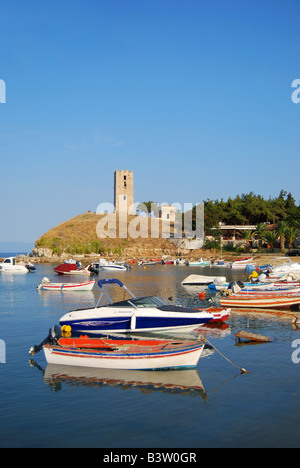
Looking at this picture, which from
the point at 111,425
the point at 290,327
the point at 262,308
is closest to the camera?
the point at 111,425

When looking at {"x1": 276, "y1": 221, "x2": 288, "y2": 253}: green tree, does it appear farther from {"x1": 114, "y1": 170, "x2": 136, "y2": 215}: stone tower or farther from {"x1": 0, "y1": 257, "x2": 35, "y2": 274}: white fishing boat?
{"x1": 114, "y1": 170, "x2": 136, "y2": 215}: stone tower

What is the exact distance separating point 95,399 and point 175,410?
3083mm

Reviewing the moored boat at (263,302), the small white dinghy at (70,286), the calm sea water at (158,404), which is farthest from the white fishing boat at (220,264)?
the calm sea water at (158,404)

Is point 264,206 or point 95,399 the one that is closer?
point 95,399

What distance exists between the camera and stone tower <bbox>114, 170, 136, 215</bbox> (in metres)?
150

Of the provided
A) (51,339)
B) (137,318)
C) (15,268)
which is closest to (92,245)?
(15,268)

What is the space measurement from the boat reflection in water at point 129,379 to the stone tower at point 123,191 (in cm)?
13281

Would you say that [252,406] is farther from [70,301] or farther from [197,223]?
[197,223]

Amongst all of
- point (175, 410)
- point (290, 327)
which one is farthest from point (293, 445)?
point (290, 327)

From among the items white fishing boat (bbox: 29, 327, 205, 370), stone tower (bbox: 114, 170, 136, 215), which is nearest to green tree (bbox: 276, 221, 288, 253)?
stone tower (bbox: 114, 170, 136, 215)

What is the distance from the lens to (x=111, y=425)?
1284cm

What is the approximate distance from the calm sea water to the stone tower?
423ft

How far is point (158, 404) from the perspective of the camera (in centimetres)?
1435

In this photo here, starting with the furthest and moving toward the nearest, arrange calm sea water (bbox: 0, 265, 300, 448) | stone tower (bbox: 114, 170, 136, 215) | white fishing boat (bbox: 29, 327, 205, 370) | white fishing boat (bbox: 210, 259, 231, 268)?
1. stone tower (bbox: 114, 170, 136, 215)
2. white fishing boat (bbox: 210, 259, 231, 268)
3. white fishing boat (bbox: 29, 327, 205, 370)
4. calm sea water (bbox: 0, 265, 300, 448)
